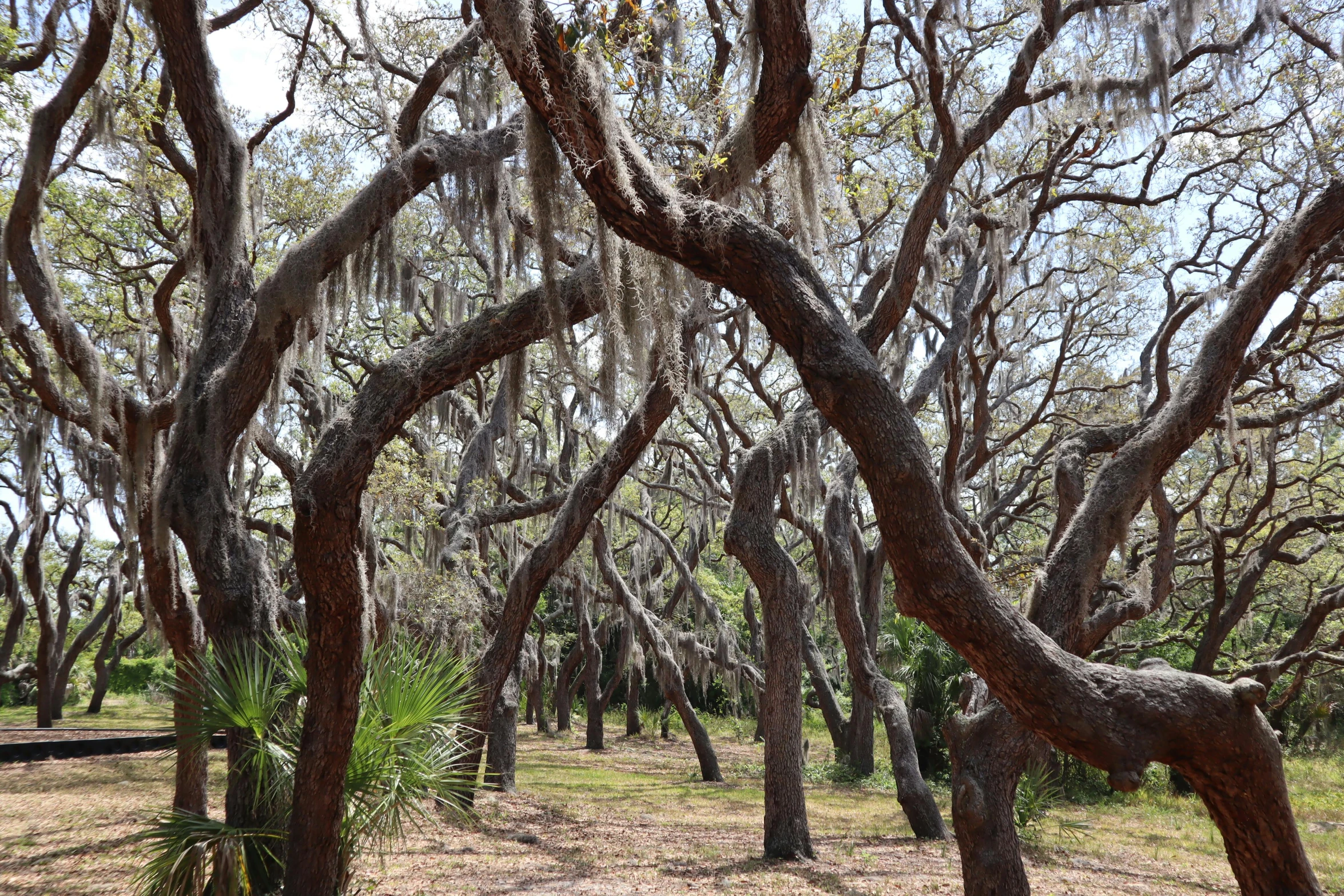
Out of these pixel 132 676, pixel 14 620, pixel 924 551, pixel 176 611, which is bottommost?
pixel 132 676

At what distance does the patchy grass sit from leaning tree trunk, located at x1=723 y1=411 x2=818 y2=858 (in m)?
11.9

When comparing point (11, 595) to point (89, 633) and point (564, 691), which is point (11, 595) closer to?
point (89, 633)

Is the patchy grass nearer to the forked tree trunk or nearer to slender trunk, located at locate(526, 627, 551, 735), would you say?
slender trunk, located at locate(526, 627, 551, 735)

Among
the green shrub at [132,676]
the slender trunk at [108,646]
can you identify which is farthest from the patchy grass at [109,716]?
the green shrub at [132,676]

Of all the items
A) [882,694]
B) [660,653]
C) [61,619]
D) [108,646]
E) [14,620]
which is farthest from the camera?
[108,646]

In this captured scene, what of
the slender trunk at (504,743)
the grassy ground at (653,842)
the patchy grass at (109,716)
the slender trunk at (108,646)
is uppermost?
the slender trunk at (108,646)

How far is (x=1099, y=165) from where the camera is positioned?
30.3 feet

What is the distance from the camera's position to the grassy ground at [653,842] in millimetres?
6191

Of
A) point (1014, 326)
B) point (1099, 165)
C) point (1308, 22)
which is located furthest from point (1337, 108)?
point (1014, 326)

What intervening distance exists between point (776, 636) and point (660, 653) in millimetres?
5182

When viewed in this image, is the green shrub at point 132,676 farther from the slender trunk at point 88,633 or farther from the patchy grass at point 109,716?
the slender trunk at point 88,633

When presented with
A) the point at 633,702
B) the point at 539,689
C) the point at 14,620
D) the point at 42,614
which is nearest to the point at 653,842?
the point at 539,689

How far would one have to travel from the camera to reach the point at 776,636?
283 inches

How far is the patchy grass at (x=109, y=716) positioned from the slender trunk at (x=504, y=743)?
7431mm
